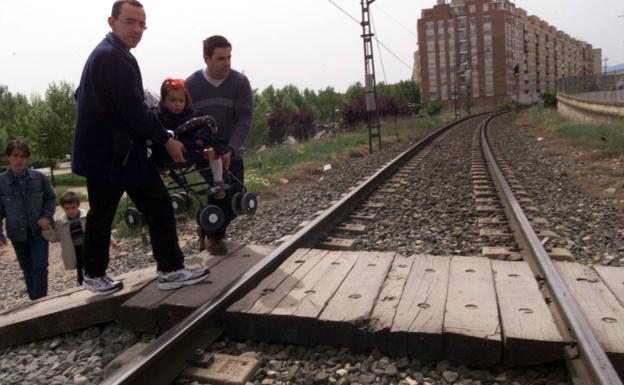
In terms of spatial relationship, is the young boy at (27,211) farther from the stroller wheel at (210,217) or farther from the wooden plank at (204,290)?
the wooden plank at (204,290)

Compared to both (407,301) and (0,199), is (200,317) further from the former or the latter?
(0,199)

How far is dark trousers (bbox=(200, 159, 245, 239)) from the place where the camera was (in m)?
4.12

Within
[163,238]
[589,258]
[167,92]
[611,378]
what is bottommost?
[589,258]

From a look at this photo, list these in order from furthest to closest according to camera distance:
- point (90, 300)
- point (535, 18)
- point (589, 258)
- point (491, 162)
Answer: point (535, 18) → point (491, 162) → point (589, 258) → point (90, 300)

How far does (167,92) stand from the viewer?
359cm

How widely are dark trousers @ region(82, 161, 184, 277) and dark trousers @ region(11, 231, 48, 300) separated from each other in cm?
189

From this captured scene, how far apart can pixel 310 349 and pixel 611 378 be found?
4.45ft

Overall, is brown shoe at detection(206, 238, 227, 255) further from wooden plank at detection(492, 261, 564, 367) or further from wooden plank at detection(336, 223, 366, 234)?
wooden plank at detection(492, 261, 564, 367)

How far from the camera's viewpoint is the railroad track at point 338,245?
223cm

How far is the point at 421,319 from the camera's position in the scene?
8.64 ft

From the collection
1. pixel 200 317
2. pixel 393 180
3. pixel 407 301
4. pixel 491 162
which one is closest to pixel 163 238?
pixel 200 317

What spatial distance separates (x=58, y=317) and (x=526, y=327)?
8.44 feet

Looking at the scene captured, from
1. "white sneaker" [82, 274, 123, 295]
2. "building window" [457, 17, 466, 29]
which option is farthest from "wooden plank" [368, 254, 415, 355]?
"building window" [457, 17, 466, 29]

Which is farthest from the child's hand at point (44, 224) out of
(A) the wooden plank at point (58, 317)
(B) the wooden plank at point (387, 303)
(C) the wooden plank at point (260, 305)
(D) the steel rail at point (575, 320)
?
(D) the steel rail at point (575, 320)
